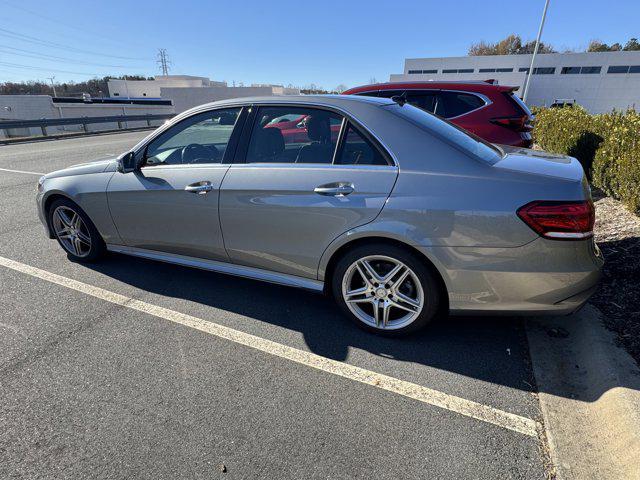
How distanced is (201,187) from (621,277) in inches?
144

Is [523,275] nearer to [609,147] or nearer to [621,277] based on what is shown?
[621,277]

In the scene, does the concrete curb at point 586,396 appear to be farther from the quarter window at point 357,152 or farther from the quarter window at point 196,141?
the quarter window at point 196,141

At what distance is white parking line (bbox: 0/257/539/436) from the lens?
85.6 inches

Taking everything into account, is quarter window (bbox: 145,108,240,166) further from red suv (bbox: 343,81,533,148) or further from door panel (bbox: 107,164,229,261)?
red suv (bbox: 343,81,533,148)

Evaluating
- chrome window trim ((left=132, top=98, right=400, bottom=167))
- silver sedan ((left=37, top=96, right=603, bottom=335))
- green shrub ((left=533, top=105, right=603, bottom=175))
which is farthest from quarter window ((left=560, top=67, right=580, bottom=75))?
chrome window trim ((left=132, top=98, right=400, bottom=167))

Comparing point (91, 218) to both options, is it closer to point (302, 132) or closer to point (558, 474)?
point (302, 132)

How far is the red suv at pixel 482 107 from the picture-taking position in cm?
541

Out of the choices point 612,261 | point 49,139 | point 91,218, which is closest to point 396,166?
point 612,261

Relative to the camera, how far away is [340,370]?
2.57 metres

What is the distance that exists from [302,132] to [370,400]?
6.73 ft

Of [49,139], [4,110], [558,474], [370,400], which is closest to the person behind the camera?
[558,474]

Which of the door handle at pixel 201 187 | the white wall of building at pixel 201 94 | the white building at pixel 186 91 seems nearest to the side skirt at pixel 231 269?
the door handle at pixel 201 187

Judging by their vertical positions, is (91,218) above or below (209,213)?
below

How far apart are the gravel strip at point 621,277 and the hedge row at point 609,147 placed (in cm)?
34
